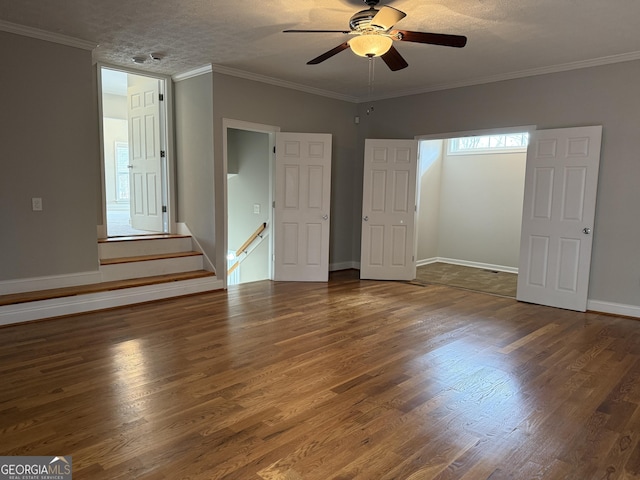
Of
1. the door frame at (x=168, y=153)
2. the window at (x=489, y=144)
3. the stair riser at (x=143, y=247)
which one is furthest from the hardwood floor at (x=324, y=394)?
the window at (x=489, y=144)


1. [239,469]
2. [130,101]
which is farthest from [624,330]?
[130,101]

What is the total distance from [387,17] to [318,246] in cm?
387

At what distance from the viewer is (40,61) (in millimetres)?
4270

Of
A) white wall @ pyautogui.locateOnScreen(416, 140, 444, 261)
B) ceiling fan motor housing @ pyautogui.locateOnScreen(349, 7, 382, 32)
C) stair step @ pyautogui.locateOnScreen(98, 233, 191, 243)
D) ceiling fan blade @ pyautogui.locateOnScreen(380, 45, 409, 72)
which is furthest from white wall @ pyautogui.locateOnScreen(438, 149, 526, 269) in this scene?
ceiling fan motor housing @ pyautogui.locateOnScreen(349, 7, 382, 32)

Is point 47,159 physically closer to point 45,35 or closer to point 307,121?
point 45,35

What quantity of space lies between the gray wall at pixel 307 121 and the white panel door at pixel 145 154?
1114mm

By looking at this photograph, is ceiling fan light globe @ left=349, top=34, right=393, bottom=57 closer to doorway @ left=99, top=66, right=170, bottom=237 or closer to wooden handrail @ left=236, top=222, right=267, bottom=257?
doorway @ left=99, top=66, right=170, bottom=237

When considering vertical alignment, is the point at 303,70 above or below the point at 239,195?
above

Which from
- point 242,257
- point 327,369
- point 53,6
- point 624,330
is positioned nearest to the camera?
point 327,369

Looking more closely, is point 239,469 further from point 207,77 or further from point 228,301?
point 207,77

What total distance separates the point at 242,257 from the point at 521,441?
5.82m

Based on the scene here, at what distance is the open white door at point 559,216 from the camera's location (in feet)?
15.6

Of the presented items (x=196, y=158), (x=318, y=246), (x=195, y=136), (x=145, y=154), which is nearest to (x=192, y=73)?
(x=195, y=136)

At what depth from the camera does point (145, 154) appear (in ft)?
20.2
